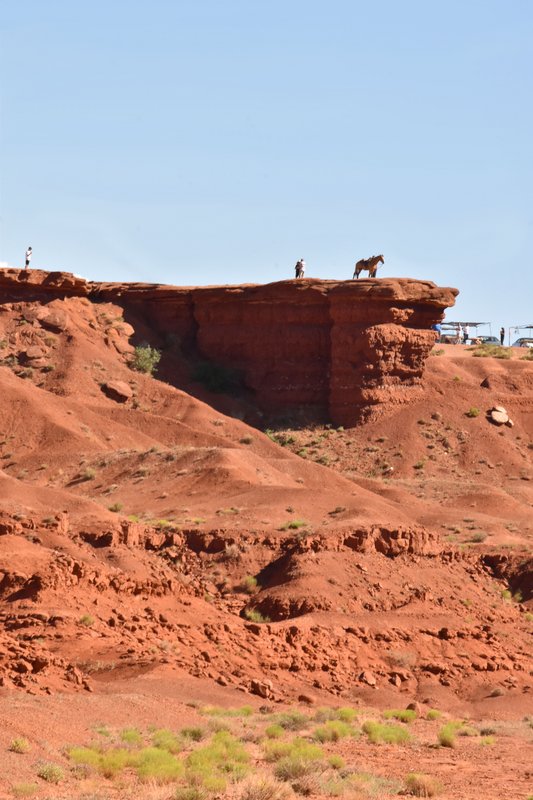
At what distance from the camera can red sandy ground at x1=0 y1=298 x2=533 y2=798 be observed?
23.3m

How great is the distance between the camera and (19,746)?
1750 centimetres

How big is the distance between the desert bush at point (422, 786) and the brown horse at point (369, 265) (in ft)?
151

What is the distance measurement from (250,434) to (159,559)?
21252 millimetres

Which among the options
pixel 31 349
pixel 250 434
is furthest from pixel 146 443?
pixel 31 349

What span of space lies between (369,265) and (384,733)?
42.3 metres

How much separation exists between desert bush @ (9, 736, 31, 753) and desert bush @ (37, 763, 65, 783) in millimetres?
491

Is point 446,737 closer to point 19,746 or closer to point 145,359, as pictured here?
point 19,746

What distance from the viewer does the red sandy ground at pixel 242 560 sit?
2332 centimetres

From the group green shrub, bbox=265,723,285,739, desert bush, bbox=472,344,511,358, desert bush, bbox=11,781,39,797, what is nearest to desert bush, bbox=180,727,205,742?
green shrub, bbox=265,723,285,739

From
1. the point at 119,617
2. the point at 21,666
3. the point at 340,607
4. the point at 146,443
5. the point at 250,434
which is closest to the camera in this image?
the point at 21,666

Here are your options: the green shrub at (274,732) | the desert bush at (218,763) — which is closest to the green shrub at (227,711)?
the green shrub at (274,732)

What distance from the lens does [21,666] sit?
22188 millimetres

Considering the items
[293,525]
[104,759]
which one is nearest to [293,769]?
[104,759]

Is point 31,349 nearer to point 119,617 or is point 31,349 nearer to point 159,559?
point 159,559
